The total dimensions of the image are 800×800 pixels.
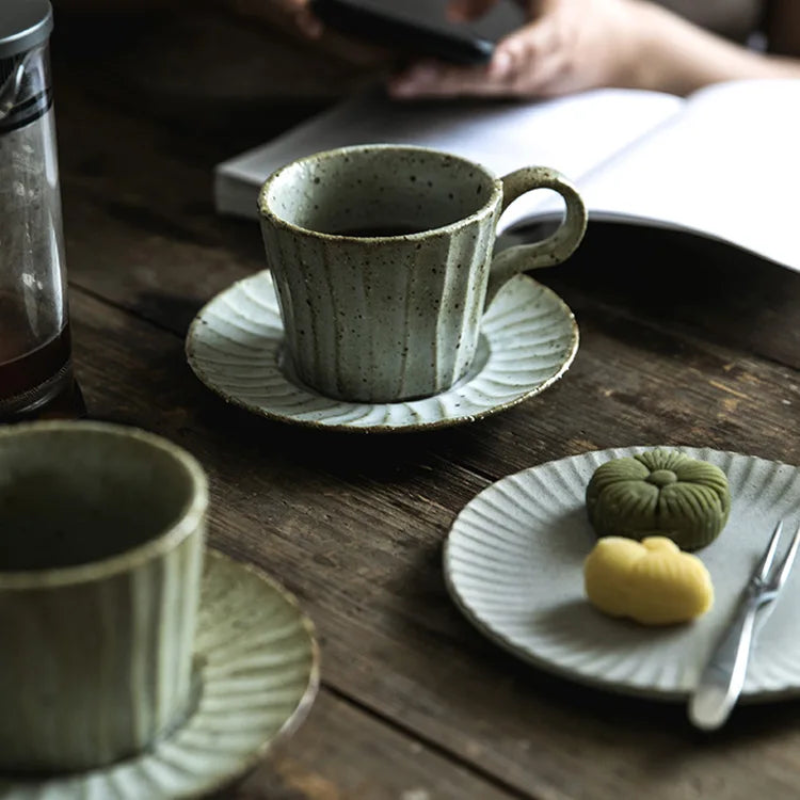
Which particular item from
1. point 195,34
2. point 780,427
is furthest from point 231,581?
point 195,34

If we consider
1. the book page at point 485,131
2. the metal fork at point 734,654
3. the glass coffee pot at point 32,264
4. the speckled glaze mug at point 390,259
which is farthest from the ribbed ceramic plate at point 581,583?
the book page at point 485,131

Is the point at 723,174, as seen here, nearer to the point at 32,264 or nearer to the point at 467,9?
the point at 467,9

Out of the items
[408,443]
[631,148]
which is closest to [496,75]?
[631,148]

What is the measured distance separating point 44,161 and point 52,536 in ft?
0.94

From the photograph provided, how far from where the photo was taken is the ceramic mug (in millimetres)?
466

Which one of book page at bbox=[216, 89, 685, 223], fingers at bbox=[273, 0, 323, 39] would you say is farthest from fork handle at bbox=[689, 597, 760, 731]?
fingers at bbox=[273, 0, 323, 39]

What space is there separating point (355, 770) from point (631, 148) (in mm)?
650

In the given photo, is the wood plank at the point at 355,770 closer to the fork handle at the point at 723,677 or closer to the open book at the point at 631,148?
the fork handle at the point at 723,677

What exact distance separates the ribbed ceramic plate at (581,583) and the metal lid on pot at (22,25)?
1.06 ft

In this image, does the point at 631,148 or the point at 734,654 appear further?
the point at 631,148

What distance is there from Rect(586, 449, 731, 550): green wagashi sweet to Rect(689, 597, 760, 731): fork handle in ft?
0.20

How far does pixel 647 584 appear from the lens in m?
0.60

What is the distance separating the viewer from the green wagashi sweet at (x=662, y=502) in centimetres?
65

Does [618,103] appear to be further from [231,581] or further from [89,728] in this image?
[89,728]
